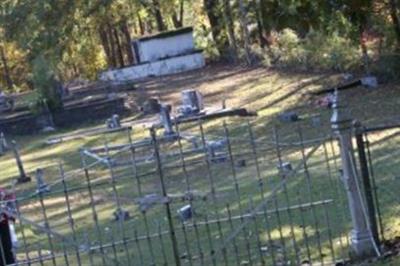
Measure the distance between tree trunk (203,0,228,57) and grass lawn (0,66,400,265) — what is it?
51.0 ft

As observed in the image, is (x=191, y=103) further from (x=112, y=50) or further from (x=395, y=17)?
(x=112, y=50)

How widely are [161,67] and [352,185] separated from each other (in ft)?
133

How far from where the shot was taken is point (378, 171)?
12477mm

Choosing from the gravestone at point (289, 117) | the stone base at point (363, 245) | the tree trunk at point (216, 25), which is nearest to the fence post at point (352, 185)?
the stone base at point (363, 245)

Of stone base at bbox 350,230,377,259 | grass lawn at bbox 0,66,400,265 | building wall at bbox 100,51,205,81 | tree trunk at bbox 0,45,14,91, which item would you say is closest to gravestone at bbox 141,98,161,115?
grass lawn at bbox 0,66,400,265

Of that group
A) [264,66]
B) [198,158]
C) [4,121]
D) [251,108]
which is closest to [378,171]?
[198,158]

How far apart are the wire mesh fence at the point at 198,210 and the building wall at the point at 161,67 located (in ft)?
83.1

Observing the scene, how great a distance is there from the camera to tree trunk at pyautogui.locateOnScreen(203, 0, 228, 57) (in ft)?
160

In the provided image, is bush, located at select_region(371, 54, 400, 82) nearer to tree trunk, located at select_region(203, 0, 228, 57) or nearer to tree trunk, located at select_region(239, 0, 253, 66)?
tree trunk, located at select_region(239, 0, 253, 66)

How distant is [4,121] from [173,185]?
61.3ft

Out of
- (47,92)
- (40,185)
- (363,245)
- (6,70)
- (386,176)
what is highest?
(6,70)

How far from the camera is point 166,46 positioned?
4950 cm

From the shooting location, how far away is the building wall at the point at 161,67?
155 ft

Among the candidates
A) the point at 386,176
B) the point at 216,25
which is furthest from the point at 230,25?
the point at 386,176
